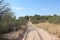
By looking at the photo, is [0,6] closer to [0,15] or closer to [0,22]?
[0,15]

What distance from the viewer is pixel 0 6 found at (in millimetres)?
23219

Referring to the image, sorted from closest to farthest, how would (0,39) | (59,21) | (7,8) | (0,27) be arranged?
(0,39)
(7,8)
(0,27)
(59,21)

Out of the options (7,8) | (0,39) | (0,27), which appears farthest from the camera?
(0,27)

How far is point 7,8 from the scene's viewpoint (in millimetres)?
24438

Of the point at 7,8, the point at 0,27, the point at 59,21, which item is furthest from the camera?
the point at 59,21

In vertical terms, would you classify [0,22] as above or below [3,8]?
below

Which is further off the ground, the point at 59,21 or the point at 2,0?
the point at 2,0

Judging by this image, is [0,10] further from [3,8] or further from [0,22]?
[0,22]

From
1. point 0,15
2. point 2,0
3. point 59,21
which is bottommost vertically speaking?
point 59,21

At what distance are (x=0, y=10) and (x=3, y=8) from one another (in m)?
0.69

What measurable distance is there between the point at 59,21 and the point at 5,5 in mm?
38526

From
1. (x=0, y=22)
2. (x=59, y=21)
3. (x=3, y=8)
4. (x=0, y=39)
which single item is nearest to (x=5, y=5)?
(x=3, y=8)

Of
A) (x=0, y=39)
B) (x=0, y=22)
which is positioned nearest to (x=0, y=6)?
(x=0, y=22)

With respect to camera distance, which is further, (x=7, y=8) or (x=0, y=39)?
(x=7, y=8)
